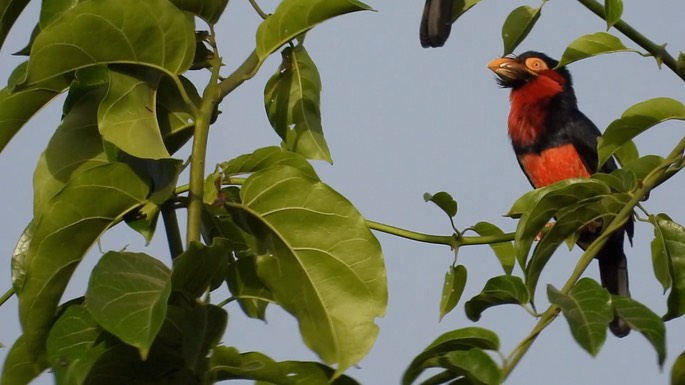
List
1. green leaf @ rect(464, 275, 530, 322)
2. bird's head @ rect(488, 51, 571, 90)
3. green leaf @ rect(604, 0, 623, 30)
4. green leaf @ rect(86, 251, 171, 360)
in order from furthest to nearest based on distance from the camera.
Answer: bird's head @ rect(488, 51, 571, 90) → green leaf @ rect(604, 0, 623, 30) → green leaf @ rect(464, 275, 530, 322) → green leaf @ rect(86, 251, 171, 360)

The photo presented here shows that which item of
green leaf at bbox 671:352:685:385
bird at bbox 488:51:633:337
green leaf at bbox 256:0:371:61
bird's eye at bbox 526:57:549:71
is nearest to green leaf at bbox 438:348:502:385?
green leaf at bbox 671:352:685:385

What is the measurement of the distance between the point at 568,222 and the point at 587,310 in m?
0.41

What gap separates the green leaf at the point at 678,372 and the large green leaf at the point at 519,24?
994 mm

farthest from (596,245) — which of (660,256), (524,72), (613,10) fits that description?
(524,72)

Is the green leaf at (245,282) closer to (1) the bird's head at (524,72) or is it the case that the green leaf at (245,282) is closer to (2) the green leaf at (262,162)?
(2) the green leaf at (262,162)

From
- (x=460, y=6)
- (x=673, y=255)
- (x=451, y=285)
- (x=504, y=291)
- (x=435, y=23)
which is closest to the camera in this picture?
(x=504, y=291)

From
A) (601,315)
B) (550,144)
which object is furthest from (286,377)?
(550,144)

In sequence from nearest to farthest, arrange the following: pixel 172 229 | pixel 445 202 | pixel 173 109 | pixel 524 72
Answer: pixel 172 229 < pixel 173 109 < pixel 445 202 < pixel 524 72

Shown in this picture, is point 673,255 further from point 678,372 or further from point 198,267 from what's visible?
point 198,267

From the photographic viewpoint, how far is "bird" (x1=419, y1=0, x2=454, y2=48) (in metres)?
3.04

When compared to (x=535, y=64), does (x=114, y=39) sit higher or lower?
lower

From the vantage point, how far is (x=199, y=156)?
5.57ft

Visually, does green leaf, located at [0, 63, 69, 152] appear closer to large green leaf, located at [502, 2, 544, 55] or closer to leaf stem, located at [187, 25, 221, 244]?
leaf stem, located at [187, 25, 221, 244]

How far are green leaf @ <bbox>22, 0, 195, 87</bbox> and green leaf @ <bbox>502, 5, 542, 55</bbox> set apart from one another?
3.41ft
